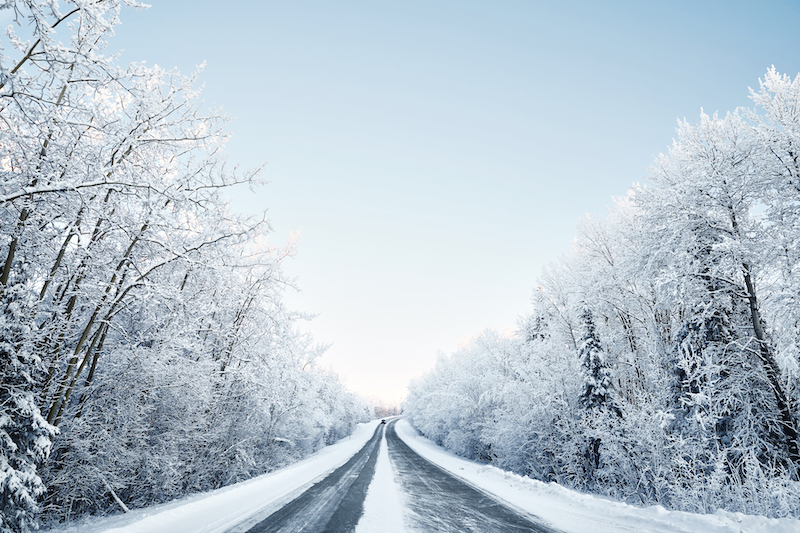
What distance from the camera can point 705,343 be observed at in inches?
418

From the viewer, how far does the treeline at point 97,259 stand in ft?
13.2

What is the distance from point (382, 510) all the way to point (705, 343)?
11.3 meters

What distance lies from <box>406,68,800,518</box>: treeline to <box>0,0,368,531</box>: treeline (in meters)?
10.7

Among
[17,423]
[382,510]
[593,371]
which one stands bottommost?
[382,510]

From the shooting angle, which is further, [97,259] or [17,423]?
[97,259]

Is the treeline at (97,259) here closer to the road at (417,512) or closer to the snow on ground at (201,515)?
the snow on ground at (201,515)

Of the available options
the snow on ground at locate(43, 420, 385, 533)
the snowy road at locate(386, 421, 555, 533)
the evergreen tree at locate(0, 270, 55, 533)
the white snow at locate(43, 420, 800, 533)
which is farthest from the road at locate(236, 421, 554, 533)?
the evergreen tree at locate(0, 270, 55, 533)

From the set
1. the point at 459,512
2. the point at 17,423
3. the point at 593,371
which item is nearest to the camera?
the point at 17,423

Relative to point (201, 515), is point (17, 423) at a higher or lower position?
higher

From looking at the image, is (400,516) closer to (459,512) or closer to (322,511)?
(459,512)

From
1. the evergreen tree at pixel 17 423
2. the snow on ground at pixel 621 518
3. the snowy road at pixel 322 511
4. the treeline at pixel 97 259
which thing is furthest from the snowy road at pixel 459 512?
the treeline at pixel 97 259

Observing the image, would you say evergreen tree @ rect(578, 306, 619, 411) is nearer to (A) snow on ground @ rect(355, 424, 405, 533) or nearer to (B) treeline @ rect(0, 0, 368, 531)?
(A) snow on ground @ rect(355, 424, 405, 533)

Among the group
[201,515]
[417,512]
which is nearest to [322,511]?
[417,512]

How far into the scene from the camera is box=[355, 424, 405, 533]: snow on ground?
5727mm
